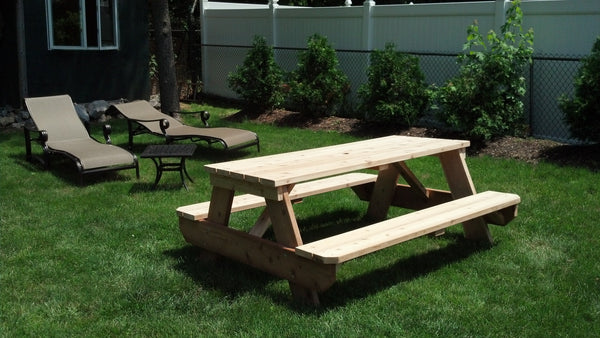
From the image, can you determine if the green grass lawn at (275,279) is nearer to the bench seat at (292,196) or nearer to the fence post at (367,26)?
the bench seat at (292,196)

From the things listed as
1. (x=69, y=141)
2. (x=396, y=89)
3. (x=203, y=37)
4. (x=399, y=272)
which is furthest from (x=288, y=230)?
(x=203, y=37)

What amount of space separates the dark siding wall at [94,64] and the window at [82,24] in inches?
5.3

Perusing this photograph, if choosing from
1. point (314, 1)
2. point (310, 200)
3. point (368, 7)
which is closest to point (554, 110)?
point (368, 7)

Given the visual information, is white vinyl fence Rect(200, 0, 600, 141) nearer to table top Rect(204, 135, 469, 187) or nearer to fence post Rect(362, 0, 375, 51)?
fence post Rect(362, 0, 375, 51)

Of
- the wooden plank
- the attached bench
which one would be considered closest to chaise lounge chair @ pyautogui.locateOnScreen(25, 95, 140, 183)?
the wooden plank

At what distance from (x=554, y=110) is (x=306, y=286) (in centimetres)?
655

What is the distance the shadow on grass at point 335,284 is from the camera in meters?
4.36

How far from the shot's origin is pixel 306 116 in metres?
11.9

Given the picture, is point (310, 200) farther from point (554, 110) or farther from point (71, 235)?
point (554, 110)

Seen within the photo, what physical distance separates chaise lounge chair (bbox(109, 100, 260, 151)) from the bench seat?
285 cm

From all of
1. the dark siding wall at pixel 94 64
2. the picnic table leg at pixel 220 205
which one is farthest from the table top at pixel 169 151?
the dark siding wall at pixel 94 64

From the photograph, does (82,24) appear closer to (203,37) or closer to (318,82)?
(203,37)

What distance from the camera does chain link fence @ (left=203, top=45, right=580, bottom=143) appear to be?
9305 millimetres

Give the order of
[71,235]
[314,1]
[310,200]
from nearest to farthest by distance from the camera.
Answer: [71,235]
[310,200]
[314,1]
